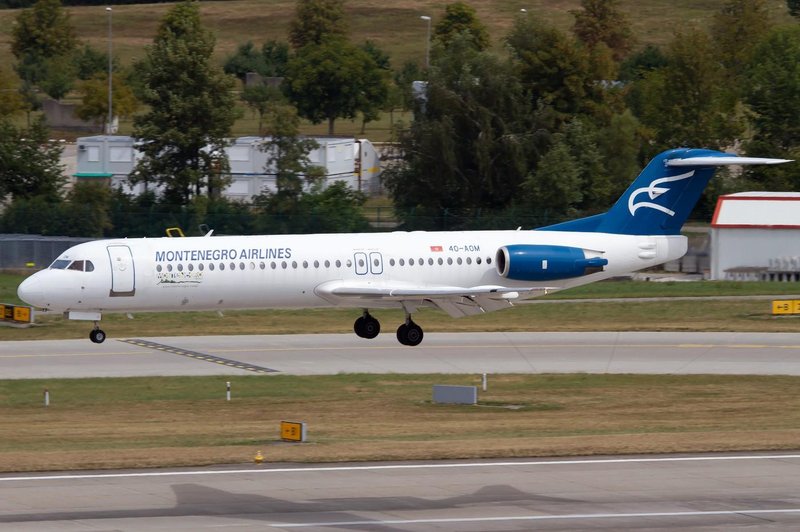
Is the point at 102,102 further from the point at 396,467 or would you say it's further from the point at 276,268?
the point at 396,467

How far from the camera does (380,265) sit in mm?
37750

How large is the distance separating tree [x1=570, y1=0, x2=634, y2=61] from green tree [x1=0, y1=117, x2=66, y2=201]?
69.8 meters

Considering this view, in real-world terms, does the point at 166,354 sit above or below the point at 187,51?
below

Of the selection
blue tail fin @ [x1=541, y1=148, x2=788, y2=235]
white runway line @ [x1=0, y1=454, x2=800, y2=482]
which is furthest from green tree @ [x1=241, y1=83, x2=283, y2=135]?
white runway line @ [x1=0, y1=454, x2=800, y2=482]

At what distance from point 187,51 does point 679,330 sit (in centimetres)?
3469

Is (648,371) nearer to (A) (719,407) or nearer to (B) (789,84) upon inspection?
(A) (719,407)

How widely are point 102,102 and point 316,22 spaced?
37635 mm

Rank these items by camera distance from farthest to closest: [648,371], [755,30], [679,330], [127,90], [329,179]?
[755,30] → [127,90] → [329,179] → [679,330] → [648,371]

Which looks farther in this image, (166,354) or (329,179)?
(329,179)

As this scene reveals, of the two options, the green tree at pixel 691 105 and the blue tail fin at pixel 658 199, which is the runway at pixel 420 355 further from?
the green tree at pixel 691 105

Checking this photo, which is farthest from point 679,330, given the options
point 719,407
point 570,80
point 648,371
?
point 570,80

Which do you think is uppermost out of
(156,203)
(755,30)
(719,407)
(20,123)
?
(755,30)

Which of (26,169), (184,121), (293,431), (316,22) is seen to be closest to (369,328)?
(293,431)

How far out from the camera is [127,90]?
102938 mm
